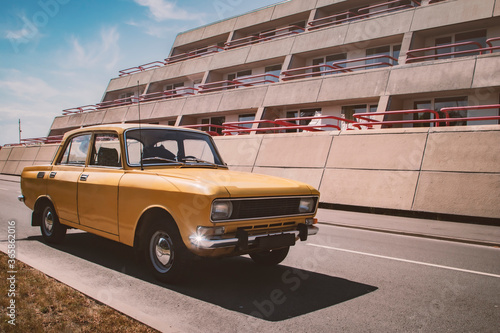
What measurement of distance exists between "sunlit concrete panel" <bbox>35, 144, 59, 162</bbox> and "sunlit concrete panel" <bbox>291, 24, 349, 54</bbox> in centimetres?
2038

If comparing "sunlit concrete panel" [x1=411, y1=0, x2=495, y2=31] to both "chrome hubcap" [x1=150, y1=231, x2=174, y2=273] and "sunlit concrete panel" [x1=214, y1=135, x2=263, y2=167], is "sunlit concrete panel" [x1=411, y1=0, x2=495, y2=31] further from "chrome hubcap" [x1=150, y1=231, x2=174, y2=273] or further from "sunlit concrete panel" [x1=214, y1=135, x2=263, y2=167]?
"chrome hubcap" [x1=150, y1=231, x2=174, y2=273]

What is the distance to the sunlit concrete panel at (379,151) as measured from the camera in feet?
43.2

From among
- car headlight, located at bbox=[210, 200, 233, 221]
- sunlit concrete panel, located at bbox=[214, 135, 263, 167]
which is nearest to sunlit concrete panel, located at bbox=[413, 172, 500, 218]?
sunlit concrete panel, located at bbox=[214, 135, 263, 167]

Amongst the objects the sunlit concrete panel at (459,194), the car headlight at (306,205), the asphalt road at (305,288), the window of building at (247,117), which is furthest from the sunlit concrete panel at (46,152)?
the car headlight at (306,205)

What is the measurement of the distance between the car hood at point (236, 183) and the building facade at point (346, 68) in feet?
32.2

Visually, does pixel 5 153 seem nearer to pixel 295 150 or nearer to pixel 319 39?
pixel 319 39

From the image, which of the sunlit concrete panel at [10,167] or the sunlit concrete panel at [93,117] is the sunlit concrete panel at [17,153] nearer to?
the sunlit concrete panel at [10,167]

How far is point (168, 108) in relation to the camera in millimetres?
31859

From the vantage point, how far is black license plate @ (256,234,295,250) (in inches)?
185

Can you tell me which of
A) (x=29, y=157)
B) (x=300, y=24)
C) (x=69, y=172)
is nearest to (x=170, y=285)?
(x=69, y=172)

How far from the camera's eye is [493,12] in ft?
62.0

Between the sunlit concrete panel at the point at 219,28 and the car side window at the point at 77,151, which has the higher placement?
the sunlit concrete panel at the point at 219,28

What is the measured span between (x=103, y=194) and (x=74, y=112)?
40.8 meters

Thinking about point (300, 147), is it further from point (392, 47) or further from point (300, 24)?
point (300, 24)
